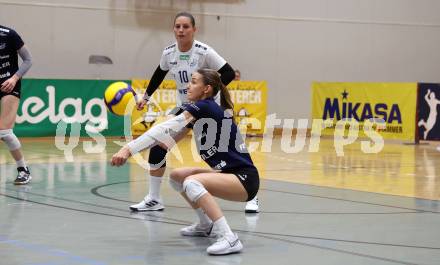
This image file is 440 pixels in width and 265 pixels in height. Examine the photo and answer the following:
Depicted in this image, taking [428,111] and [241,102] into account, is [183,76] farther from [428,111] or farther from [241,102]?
[241,102]

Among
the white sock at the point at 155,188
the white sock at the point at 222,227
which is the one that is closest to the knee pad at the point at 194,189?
the white sock at the point at 222,227

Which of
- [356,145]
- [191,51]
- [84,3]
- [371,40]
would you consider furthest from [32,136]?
[371,40]

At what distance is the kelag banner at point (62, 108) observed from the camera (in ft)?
61.8

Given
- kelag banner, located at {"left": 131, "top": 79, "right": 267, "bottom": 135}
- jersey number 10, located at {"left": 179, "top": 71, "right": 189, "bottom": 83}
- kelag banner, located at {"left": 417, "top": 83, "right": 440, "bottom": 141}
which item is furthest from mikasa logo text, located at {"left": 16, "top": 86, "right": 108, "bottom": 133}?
jersey number 10, located at {"left": 179, "top": 71, "right": 189, "bottom": 83}

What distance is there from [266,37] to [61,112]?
27.4 feet

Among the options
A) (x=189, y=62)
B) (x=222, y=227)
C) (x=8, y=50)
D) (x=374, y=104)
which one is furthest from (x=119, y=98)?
(x=374, y=104)

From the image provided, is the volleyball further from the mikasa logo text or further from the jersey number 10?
the mikasa logo text

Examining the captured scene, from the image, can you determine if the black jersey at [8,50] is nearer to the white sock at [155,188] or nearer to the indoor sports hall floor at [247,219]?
the indoor sports hall floor at [247,219]

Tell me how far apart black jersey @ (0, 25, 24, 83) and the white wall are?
11.1 m

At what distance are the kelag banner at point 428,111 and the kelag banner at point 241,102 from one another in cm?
451

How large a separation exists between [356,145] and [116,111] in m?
11.7

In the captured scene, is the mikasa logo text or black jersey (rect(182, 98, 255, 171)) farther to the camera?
the mikasa logo text

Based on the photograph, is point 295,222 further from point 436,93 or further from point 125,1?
point 125,1

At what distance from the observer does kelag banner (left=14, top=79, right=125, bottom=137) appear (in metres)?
18.8
